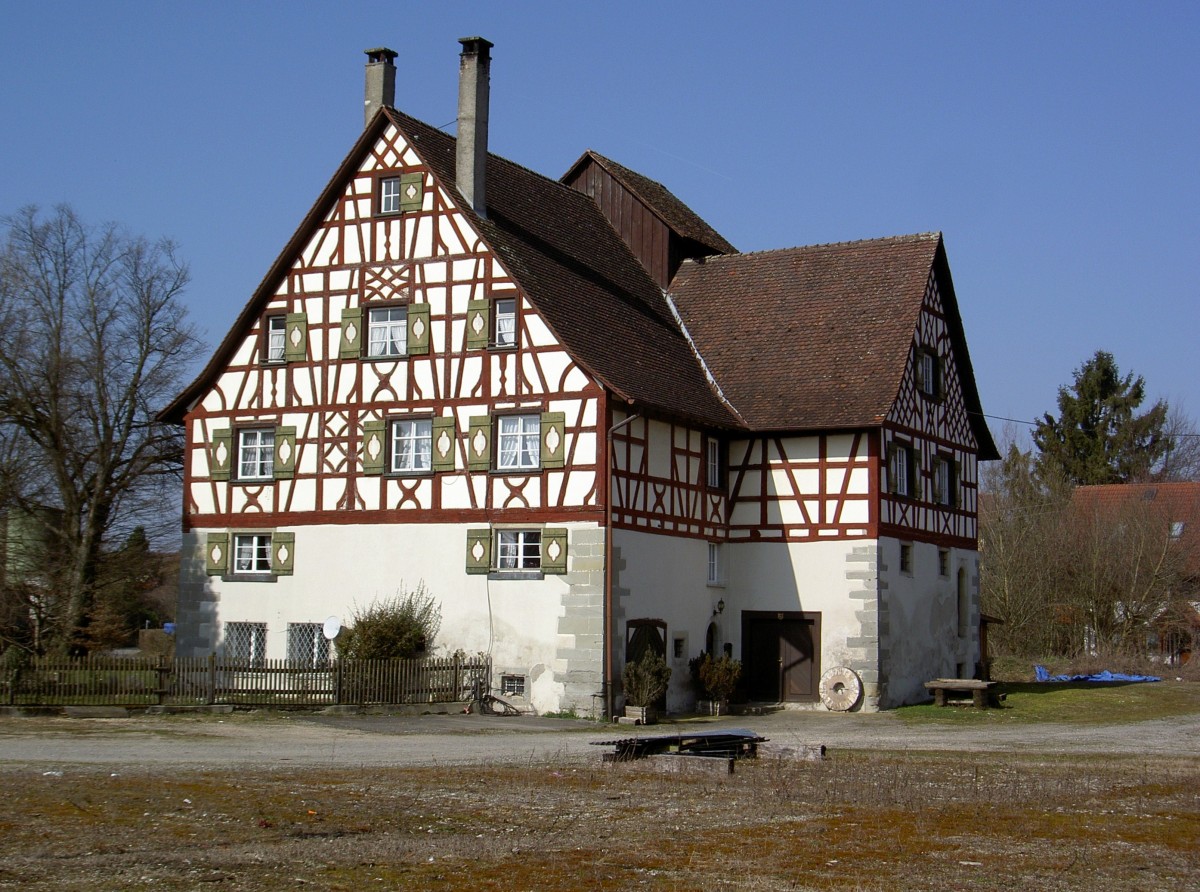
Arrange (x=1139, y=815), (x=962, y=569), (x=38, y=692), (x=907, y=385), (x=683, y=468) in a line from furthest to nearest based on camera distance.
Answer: (x=962, y=569) → (x=907, y=385) → (x=683, y=468) → (x=38, y=692) → (x=1139, y=815)

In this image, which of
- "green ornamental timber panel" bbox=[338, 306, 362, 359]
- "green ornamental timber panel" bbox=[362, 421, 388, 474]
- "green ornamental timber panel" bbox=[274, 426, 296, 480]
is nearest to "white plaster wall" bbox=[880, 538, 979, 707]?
"green ornamental timber panel" bbox=[362, 421, 388, 474]

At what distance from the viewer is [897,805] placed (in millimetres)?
17047

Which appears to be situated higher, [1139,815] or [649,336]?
[649,336]

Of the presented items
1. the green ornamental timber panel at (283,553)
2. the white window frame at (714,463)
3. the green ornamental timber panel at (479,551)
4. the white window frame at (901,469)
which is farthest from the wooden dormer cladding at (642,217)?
the green ornamental timber panel at (283,553)

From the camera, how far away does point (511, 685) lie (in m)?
32.2

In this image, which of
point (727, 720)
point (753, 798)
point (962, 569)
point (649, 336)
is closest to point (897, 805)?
point (753, 798)

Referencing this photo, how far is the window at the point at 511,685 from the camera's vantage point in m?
32.1

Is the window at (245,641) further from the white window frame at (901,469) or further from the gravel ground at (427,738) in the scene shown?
the white window frame at (901,469)

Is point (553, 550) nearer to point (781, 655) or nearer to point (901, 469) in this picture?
point (781, 655)

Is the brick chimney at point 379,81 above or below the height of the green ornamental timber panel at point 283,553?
above

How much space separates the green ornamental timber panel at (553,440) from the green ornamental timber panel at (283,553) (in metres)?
6.41

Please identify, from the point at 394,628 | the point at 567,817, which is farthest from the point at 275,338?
the point at 567,817

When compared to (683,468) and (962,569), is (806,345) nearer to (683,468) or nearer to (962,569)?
(683,468)

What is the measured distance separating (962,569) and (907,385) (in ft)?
22.0
